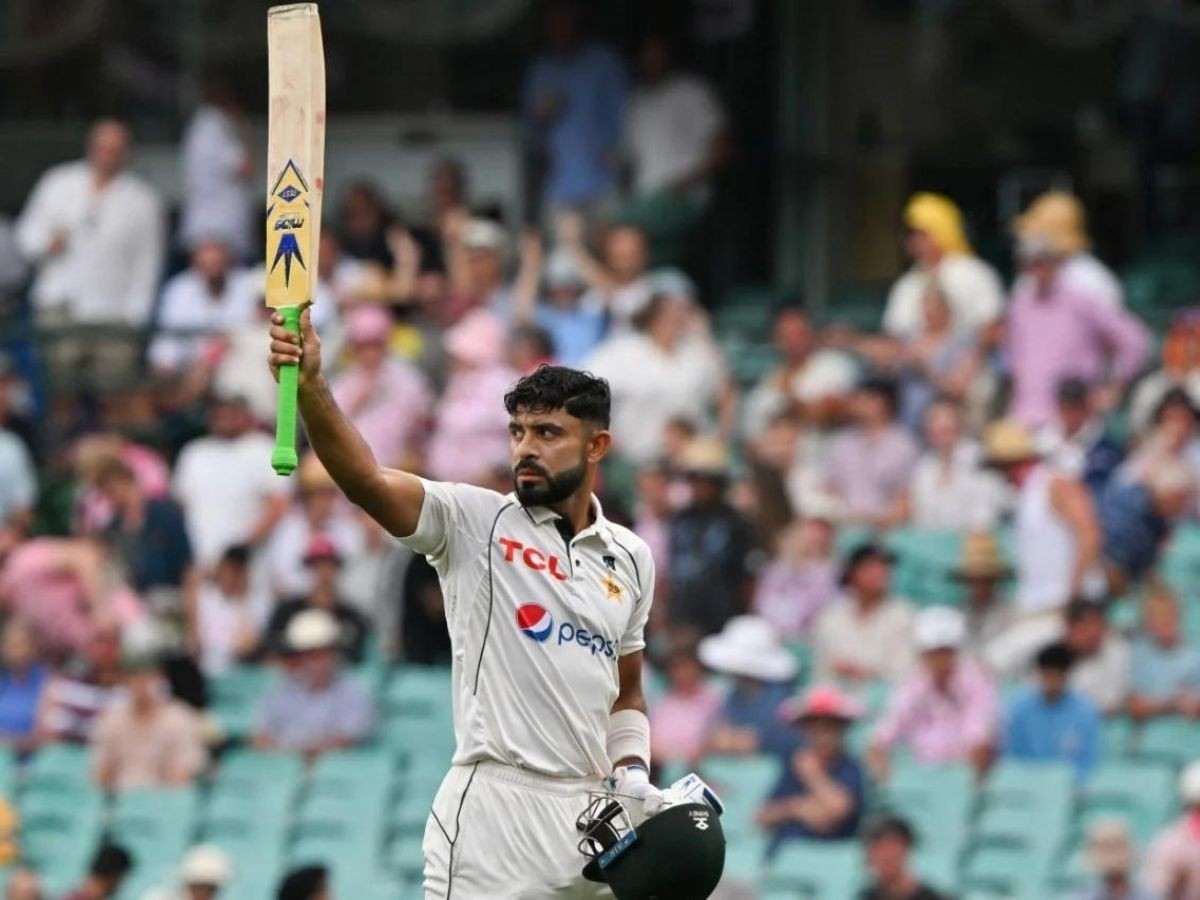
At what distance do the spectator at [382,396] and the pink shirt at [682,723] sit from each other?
2.21 metres

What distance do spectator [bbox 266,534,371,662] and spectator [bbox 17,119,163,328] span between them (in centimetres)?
311

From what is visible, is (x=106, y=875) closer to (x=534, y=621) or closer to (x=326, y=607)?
(x=326, y=607)

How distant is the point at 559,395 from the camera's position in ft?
26.1

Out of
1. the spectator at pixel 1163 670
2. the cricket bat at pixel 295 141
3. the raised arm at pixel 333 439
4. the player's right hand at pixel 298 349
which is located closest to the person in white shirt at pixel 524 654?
the raised arm at pixel 333 439

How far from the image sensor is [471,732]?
7.97 meters

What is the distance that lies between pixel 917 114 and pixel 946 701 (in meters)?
5.86

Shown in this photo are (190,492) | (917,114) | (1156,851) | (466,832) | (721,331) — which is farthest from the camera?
(917,114)

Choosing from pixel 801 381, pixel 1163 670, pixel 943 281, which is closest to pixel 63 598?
pixel 801 381

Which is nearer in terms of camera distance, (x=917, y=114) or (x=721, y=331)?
(x=721, y=331)

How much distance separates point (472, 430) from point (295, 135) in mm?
7462

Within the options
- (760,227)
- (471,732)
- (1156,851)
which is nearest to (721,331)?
(760,227)

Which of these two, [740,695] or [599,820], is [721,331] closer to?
[740,695]

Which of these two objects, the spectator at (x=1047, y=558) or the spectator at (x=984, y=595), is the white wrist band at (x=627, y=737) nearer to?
the spectator at (x=1047, y=558)

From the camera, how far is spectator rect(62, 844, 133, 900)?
13602mm
